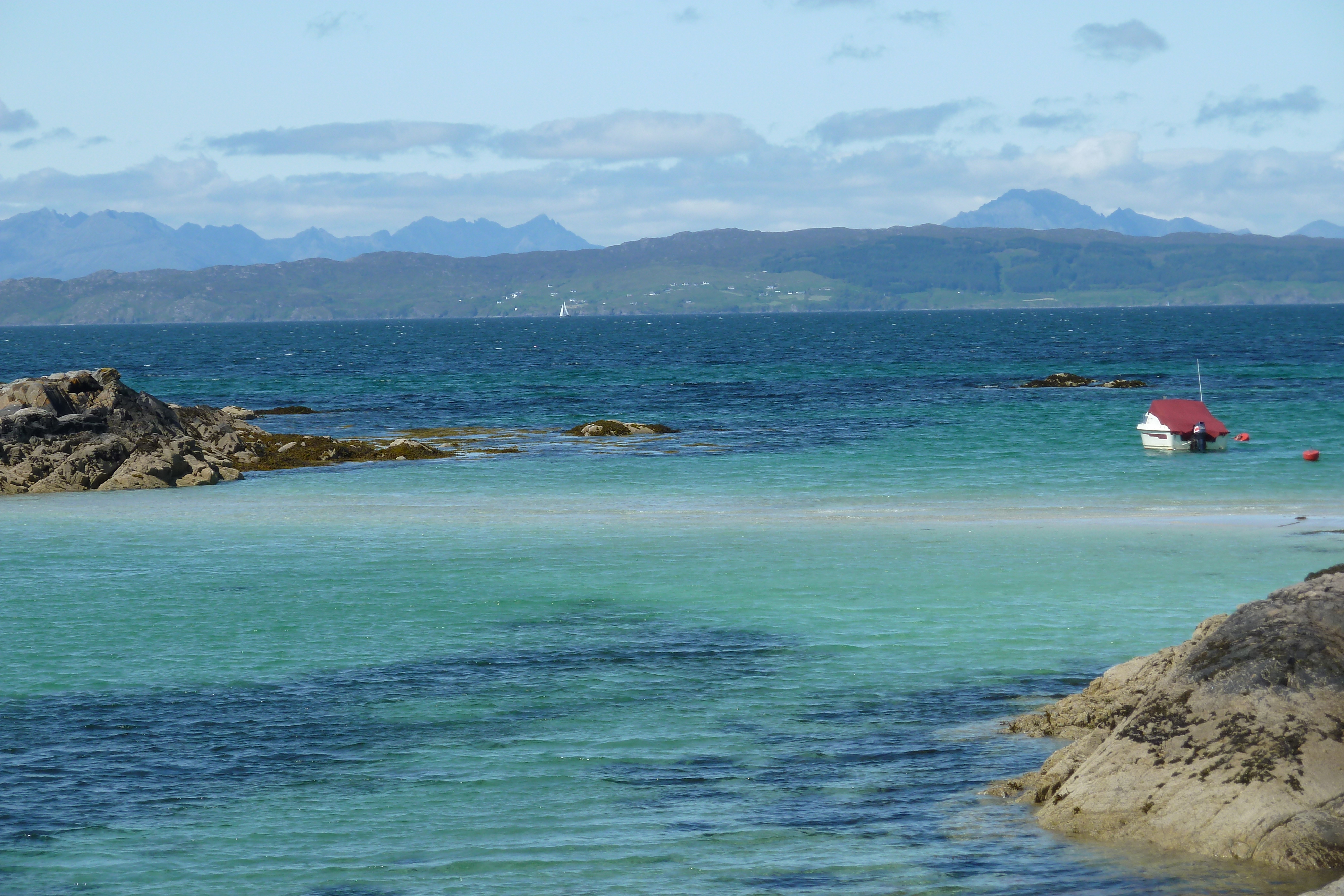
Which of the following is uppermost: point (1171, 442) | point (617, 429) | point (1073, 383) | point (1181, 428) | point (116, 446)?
point (116, 446)

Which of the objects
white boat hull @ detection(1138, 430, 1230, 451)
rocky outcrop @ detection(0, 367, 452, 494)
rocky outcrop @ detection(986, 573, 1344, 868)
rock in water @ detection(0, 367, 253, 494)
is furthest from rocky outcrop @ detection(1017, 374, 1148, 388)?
rocky outcrop @ detection(986, 573, 1344, 868)

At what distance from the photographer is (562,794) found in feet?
44.3

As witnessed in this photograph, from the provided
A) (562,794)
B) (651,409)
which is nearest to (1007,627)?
(562,794)

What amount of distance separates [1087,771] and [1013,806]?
863mm

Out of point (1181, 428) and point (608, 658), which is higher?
point (1181, 428)

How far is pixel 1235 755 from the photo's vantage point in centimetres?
1127

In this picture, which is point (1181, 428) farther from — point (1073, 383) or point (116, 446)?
point (116, 446)

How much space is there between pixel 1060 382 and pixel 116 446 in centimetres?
5871

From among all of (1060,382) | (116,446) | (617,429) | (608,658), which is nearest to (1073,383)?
(1060,382)

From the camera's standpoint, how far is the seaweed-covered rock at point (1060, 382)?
82.1 m

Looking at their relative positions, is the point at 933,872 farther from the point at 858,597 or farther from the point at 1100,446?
the point at 1100,446

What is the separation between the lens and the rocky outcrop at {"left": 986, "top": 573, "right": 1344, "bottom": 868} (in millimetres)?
10922

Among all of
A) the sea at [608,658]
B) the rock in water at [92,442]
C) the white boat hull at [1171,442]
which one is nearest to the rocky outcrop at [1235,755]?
the sea at [608,658]

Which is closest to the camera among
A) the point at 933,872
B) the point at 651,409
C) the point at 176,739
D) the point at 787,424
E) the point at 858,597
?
the point at 933,872
